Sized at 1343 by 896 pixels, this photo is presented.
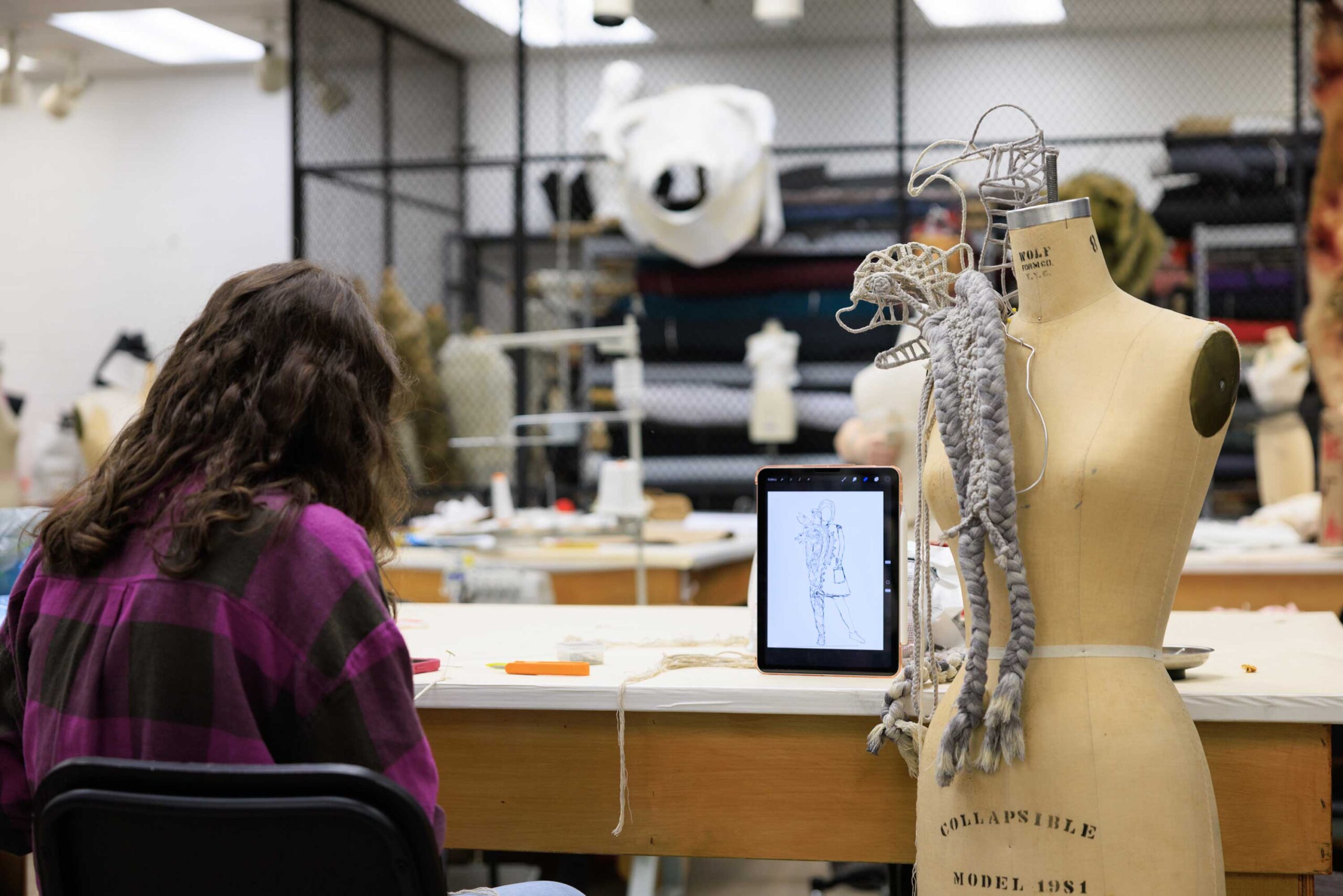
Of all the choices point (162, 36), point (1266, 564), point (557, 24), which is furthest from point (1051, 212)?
point (162, 36)

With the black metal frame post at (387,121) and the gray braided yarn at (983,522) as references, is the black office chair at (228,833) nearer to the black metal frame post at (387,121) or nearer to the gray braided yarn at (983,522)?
the gray braided yarn at (983,522)

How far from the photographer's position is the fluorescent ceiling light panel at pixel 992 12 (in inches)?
297

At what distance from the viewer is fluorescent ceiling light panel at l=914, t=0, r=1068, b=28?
7543mm

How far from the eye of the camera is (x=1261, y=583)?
11.7 ft

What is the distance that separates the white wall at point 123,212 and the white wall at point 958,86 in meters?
1.58

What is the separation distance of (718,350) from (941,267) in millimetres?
4945

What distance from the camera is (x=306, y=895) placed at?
989mm

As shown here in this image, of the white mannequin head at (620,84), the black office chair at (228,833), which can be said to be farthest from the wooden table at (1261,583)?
the white mannequin head at (620,84)

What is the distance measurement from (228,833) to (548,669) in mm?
771

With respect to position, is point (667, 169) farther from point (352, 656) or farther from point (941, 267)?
point (352, 656)

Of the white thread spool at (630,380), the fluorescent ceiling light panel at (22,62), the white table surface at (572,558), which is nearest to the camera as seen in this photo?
the white table surface at (572,558)

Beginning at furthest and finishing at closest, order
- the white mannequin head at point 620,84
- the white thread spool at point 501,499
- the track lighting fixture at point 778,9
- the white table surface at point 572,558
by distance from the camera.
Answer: the white mannequin head at point 620,84 < the track lighting fixture at point 778,9 < the white thread spool at point 501,499 < the white table surface at point 572,558

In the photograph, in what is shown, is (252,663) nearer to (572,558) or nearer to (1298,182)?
(572,558)

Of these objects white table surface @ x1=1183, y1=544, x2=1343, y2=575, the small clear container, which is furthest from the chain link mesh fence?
the small clear container
